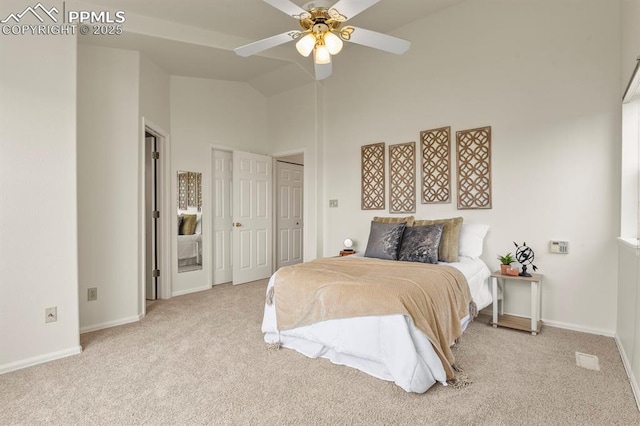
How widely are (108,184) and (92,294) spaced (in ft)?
3.40

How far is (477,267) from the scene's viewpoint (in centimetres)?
300

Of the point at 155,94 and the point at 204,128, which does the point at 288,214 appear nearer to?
the point at 204,128

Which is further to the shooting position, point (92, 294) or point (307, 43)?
point (92, 294)

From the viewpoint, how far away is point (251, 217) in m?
5.02

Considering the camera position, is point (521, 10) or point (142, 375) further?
point (521, 10)

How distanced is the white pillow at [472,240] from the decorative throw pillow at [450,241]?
0.13 m

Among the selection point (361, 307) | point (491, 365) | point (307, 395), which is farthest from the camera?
point (491, 365)

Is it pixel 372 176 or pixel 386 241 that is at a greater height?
pixel 372 176

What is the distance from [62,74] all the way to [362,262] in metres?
2.80

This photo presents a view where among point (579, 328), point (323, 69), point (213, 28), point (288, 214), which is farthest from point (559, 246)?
point (213, 28)

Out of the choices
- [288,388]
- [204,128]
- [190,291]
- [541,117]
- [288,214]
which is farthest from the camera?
[288,214]

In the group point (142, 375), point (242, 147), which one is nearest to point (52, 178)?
point (142, 375)

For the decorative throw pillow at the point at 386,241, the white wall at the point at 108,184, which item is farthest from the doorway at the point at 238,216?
the decorative throw pillow at the point at 386,241

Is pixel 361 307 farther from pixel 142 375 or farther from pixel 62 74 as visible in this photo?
pixel 62 74
